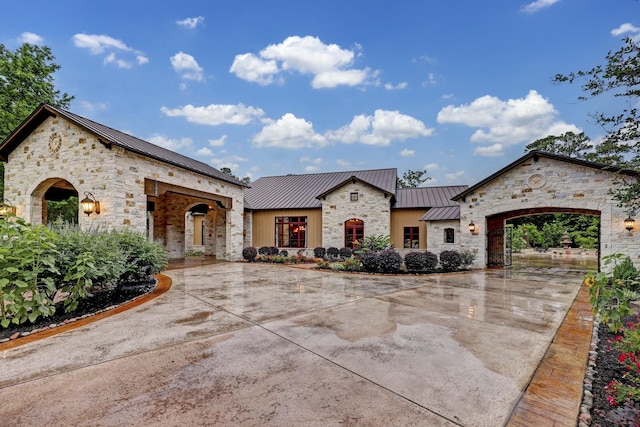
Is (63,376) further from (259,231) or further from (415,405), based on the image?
(259,231)

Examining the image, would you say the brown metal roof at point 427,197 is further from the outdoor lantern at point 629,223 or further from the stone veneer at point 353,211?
the outdoor lantern at point 629,223

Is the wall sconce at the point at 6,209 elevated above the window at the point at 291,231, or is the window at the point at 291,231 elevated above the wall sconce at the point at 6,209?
the wall sconce at the point at 6,209

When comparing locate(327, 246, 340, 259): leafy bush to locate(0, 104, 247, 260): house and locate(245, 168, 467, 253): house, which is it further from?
locate(0, 104, 247, 260): house

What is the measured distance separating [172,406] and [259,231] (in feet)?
53.1

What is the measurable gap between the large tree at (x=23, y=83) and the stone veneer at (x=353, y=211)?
15809 mm

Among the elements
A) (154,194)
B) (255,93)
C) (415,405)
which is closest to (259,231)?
(154,194)

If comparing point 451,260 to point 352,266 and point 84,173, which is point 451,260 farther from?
point 84,173

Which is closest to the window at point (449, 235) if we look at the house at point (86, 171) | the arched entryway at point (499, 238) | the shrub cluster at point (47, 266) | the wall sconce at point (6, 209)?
the arched entryway at point (499, 238)

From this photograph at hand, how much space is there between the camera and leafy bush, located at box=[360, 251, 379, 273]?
10.7 m

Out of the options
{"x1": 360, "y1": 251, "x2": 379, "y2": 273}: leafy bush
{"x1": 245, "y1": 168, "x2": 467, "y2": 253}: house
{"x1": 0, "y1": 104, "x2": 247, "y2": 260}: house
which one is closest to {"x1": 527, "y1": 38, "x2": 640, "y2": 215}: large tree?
{"x1": 360, "y1": 251, "x2": 379, "y2": 273}: leafy bush

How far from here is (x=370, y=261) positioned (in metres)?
10.7

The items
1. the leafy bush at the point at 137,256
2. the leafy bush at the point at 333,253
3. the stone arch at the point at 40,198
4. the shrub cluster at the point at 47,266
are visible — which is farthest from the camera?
the leafy bush at the point at 333,253

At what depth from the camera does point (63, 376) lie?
2.70 metres

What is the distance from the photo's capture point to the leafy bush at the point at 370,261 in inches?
419
